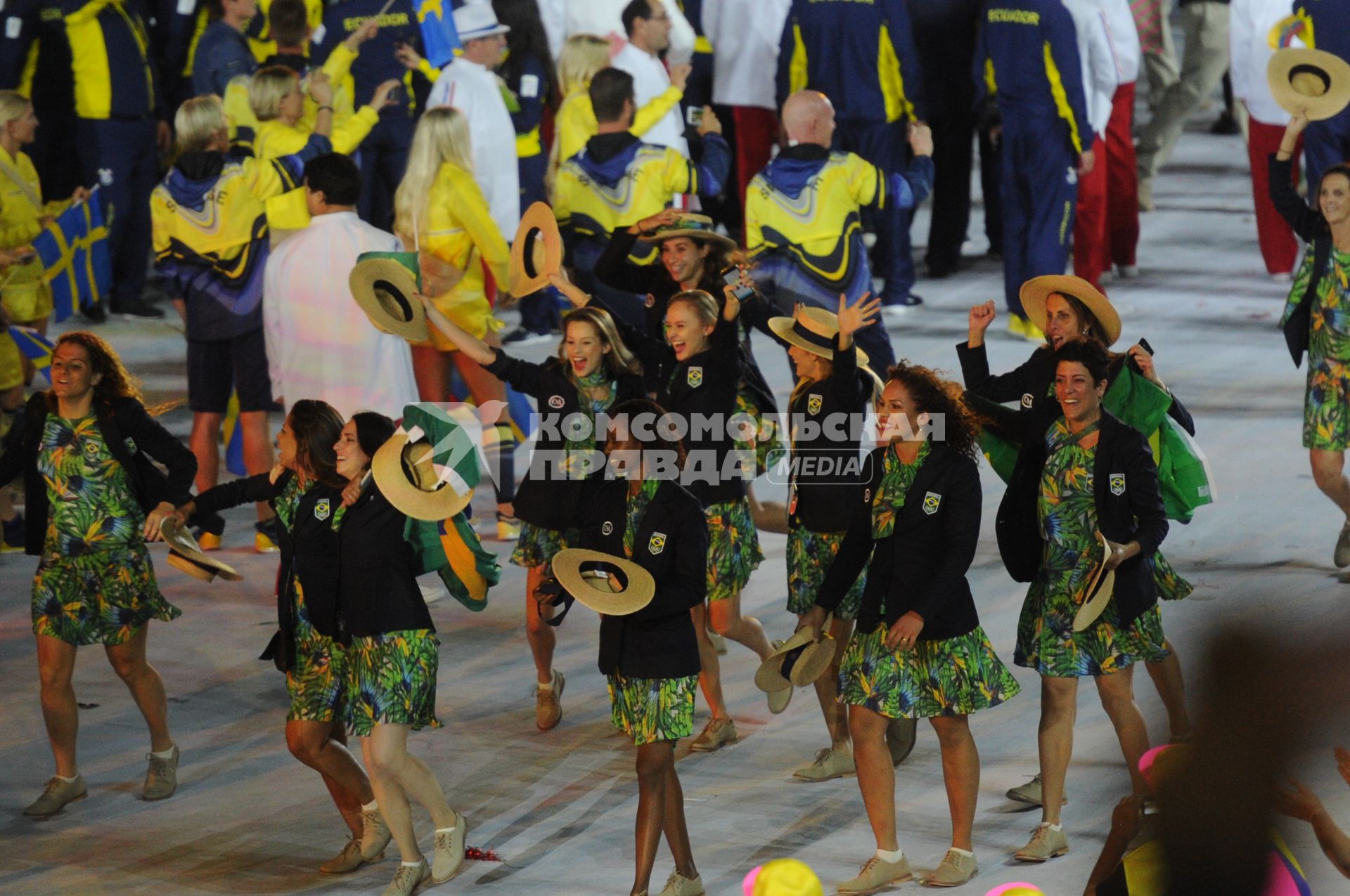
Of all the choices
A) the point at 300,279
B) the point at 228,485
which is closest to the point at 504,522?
the point at 300,279

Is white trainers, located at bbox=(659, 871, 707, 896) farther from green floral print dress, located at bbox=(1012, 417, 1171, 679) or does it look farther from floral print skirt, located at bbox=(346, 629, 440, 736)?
green floral print dress, located at bbox=(1012, 417, 1171, 679)

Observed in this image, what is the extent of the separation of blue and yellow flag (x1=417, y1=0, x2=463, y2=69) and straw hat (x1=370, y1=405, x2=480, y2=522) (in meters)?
5.91

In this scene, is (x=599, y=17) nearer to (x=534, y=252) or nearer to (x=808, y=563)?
(x=534, y=252)

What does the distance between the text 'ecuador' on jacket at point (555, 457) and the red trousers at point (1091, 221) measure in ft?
20.3

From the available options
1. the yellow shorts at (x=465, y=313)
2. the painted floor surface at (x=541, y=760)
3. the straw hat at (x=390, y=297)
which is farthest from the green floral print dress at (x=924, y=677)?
the yellow shorts at (x=465, y=313)

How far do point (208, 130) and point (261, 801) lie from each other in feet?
11.5

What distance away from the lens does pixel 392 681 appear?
549 centimetres

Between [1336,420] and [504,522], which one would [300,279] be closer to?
[504,522]

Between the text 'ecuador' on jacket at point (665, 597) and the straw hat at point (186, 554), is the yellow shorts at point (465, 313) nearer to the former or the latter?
the straw hat at point (186, 554)

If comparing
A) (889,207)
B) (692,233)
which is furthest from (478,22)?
(692,233)

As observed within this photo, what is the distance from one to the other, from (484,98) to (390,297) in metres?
4.04

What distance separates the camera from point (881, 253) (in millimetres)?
12828

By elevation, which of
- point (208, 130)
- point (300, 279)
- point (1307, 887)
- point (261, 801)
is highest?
point (208, 130)

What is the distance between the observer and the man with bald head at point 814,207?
348 inches
